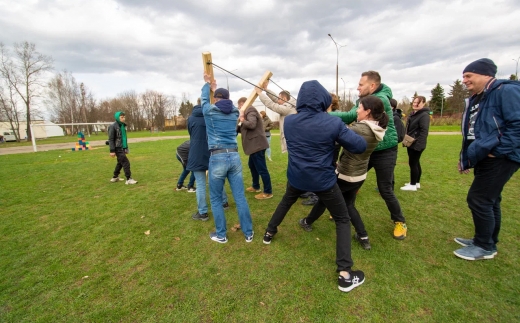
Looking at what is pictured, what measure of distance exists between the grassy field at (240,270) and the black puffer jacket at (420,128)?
109 centimetres

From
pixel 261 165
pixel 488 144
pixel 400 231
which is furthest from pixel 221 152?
pixel 488 144

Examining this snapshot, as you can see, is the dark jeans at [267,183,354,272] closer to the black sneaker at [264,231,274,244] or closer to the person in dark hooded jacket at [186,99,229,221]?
the black sneaker at [264,231,274,244]

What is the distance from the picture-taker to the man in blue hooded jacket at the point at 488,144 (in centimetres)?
234

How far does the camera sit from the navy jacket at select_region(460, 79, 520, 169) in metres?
2.31

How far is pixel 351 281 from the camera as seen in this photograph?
236 centimetres

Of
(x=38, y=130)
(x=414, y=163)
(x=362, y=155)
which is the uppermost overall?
(x=38, y=130)

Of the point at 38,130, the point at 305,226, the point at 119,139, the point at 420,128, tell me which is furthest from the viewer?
the point at 38,130

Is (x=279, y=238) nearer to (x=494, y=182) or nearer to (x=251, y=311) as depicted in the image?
(x=251, y=311)

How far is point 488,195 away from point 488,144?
600 millimetres

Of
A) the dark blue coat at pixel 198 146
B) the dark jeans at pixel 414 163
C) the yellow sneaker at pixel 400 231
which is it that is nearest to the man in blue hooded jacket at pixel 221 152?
the dark blue coat at pixel 198 146

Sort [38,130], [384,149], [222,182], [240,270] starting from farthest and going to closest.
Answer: [38,130], [222,182], [384,149], [240,270]

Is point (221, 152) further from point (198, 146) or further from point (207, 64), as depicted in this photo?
point (207, 64)

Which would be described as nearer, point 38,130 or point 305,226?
point 305,226

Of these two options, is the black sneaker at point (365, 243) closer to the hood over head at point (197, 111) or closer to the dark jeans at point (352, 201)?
the dark jeans at point (352, 201)
